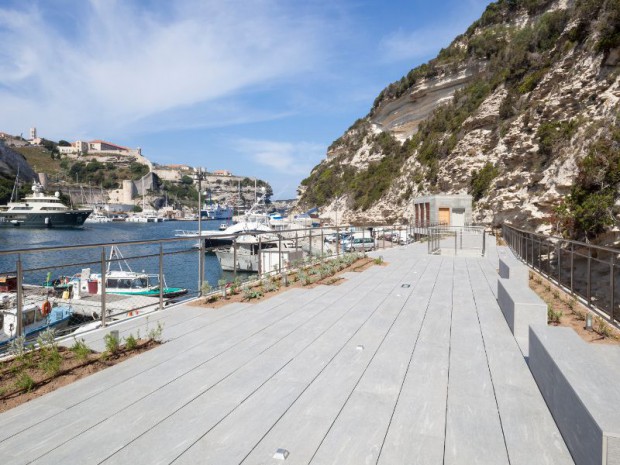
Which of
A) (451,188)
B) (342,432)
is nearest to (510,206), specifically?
(451,188)

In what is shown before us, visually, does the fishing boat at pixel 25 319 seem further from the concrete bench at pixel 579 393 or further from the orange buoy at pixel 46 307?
the concrete bench at pixel 579 393

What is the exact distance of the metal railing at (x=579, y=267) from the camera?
16.7ft

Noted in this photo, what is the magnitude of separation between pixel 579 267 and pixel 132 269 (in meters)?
16.0

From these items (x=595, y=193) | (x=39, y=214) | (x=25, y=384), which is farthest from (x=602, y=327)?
(x=39, y=214)

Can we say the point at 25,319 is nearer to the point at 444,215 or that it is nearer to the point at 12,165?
the point at 444,215

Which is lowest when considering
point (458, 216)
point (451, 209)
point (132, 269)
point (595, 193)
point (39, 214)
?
point (132, 269)

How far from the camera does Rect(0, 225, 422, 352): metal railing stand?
15.9ft

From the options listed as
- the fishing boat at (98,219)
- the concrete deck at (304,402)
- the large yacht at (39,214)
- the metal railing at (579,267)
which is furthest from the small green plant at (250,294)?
the fishing boat at (98,219)

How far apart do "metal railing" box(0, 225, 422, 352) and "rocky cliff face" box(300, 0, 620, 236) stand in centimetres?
720

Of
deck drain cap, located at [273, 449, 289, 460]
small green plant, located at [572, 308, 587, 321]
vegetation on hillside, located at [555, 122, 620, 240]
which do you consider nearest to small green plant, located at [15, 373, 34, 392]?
deck drain cap, located at [273, 449, 289, 460]

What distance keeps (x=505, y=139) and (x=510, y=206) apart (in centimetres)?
542

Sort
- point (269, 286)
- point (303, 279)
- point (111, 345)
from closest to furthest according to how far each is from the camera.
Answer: point (111, 345), point (269, 286), point (303, 279)

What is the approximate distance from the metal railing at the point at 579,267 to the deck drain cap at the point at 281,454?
4345 millimetres

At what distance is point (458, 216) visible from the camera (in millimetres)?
26922
